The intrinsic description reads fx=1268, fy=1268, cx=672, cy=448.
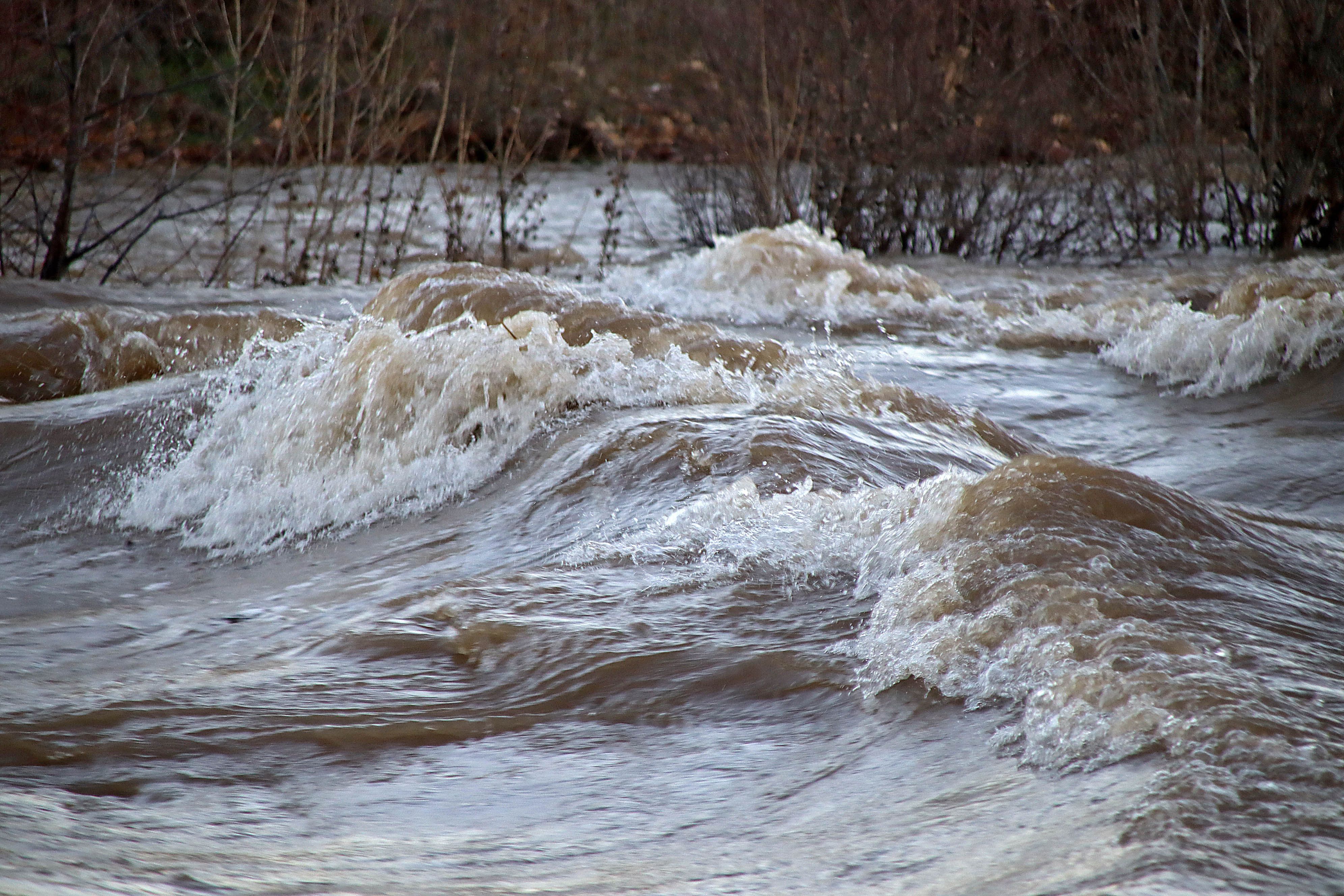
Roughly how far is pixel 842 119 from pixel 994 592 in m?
8.44

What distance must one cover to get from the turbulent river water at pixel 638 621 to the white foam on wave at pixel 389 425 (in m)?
0.02

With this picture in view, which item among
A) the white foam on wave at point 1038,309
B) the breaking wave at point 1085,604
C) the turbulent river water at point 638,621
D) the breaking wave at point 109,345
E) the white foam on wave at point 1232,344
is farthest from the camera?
the white foam on wave at point 1038,309

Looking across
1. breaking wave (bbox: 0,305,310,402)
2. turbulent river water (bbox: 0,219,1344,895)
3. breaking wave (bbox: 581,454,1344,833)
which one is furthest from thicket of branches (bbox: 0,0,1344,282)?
breaking wave (bbox: 581,454,1344,833)

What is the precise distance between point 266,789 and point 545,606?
875 mm

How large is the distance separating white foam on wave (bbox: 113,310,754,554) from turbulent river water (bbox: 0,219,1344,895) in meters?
0.02

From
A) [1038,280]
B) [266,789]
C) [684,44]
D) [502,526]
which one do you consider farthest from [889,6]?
[266,789]

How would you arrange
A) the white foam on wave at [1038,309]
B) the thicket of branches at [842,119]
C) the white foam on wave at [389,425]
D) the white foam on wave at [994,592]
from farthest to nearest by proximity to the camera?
the thicket of branches at [842,119] < the white foam on wave at [1038,309] < the white foam on wave at [389,425] < the white foam on wave at [994,592]

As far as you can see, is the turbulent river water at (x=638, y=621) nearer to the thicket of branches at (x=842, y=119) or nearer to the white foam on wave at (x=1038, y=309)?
the white foam on wave at (x=1038, y=309)

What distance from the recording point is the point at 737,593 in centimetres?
292

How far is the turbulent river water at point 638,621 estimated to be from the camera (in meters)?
1.82

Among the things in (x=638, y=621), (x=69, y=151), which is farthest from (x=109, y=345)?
(x=638, y=621)

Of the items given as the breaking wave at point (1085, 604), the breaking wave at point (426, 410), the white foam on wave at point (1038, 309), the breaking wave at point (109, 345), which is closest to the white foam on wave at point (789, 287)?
the white foam on wave at point (1038, 309)

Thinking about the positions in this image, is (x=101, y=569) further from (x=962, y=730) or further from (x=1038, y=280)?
(x=1038, y=280)

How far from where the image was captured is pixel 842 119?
10.4m
